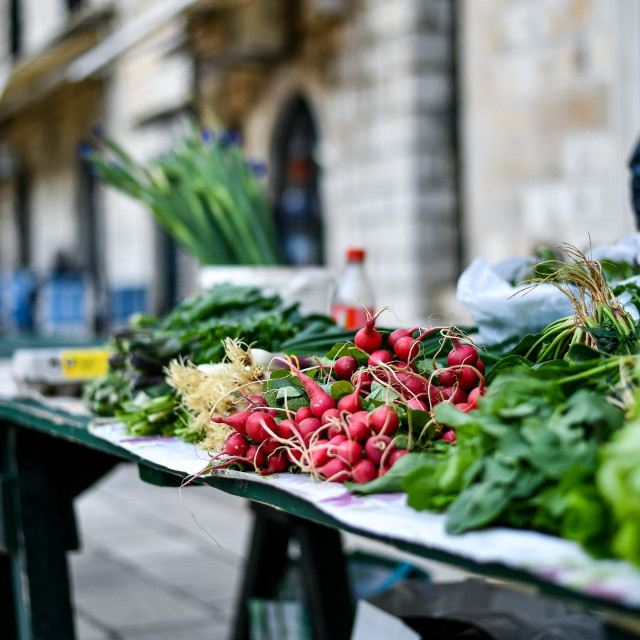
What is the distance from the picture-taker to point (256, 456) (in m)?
1.36

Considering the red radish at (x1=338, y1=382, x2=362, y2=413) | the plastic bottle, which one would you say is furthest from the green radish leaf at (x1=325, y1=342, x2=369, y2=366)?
the plastic bottle

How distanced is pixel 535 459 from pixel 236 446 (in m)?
0.52

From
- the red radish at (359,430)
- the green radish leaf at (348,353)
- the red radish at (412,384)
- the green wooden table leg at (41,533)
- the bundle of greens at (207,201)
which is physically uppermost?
the bundle of greens at (207,201)

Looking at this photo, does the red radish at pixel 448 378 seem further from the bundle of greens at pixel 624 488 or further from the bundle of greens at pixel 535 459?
the bundle of greens at pixel 624 488

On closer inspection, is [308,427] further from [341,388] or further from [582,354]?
[582,354]

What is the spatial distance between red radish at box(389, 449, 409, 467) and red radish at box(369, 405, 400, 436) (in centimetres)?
4

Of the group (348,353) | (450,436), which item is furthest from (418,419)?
(348,353)

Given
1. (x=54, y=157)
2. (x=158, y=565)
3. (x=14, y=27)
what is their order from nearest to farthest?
(x=158, y=565) → (x=54, y=157) → (x=14, y=27)

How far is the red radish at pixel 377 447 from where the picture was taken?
126cm

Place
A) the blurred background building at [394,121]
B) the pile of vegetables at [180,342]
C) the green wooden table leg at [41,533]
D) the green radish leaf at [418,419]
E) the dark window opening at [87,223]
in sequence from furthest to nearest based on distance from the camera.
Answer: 1. the dark window opening at [87,223]
2. the blurred background building at [394,121]
3. the green wooden table leg at [41,533]
4. the pile of vegetables at [180,342]
5. the green radish leaf at [418,419]

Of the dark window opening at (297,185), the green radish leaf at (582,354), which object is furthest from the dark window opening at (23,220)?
the green radish leaf at (582,354)

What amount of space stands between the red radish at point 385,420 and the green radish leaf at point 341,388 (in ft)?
0.43

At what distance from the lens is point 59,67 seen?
1145 centimetres

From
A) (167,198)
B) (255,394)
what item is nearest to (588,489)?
→ (255,394)
